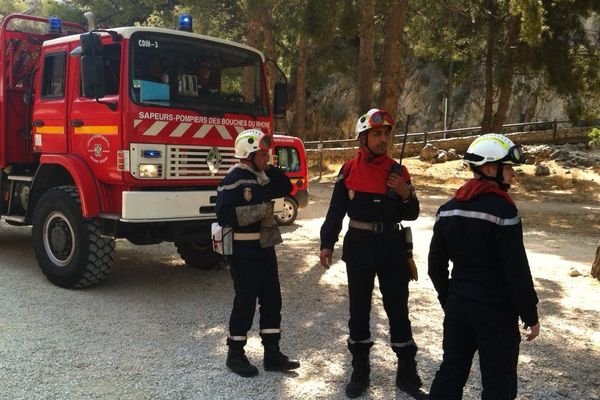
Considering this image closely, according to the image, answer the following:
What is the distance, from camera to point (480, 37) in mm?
21312

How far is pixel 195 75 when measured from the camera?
6191mm

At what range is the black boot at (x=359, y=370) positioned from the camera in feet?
12.4

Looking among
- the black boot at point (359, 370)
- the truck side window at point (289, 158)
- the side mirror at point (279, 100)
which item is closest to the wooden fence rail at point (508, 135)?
the truck side window at point (289, 158)

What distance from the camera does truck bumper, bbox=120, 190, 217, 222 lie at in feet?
18.3

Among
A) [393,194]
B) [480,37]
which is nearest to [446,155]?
[480,37]

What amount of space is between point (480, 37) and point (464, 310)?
20.4 meters

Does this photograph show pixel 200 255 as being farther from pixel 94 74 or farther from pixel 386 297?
pixel 386 297

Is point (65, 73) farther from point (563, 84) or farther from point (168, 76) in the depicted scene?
point (563, 84)

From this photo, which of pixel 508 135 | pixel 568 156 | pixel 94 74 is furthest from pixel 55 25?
pixel 508 135

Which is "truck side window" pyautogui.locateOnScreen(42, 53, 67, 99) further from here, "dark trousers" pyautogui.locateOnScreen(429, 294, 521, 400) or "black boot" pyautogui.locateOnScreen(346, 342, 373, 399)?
"dark trousers" pyautogui.locateOnScreen(429, 294, 521, 400)

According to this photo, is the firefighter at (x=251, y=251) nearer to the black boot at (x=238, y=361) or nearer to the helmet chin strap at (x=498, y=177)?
the black boot at (x=238, y=361)

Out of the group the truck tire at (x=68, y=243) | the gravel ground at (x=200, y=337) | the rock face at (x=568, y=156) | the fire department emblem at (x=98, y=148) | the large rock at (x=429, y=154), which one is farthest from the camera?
the large rock at (x=429, y=154)

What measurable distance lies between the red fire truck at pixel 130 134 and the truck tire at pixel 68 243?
0.01 meters

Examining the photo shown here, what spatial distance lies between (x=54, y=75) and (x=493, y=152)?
5435 millimetres
